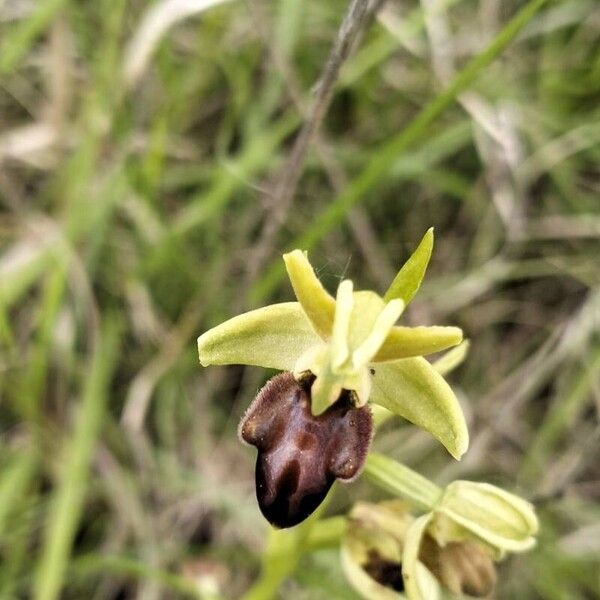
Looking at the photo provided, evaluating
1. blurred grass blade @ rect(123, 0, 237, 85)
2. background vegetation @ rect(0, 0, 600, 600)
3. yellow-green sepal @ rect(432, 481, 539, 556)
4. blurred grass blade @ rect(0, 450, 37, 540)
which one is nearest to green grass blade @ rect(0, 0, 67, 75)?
background vegetation @ rect(0, 0, 600, 600)

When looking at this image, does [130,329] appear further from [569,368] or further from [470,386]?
[569,368]

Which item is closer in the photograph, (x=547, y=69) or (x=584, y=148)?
(x=584, y=148)

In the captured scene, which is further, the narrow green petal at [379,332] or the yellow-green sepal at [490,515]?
Answer: the yellow-green sepal at [490,515]

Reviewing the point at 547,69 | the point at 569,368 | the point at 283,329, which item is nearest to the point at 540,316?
the point at 569,368

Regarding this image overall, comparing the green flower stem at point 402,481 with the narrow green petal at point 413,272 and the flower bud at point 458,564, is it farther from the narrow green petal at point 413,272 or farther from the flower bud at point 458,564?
the narrow green petal at point 413,272

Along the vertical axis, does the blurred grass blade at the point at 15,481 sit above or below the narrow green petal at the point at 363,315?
below

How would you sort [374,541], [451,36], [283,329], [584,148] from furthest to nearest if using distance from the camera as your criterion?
[451,36] < [584,148] < [374,541] < [283,329]

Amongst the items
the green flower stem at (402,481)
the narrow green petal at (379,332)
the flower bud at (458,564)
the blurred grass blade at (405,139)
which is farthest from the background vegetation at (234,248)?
the narrow green petal at (379,332)
